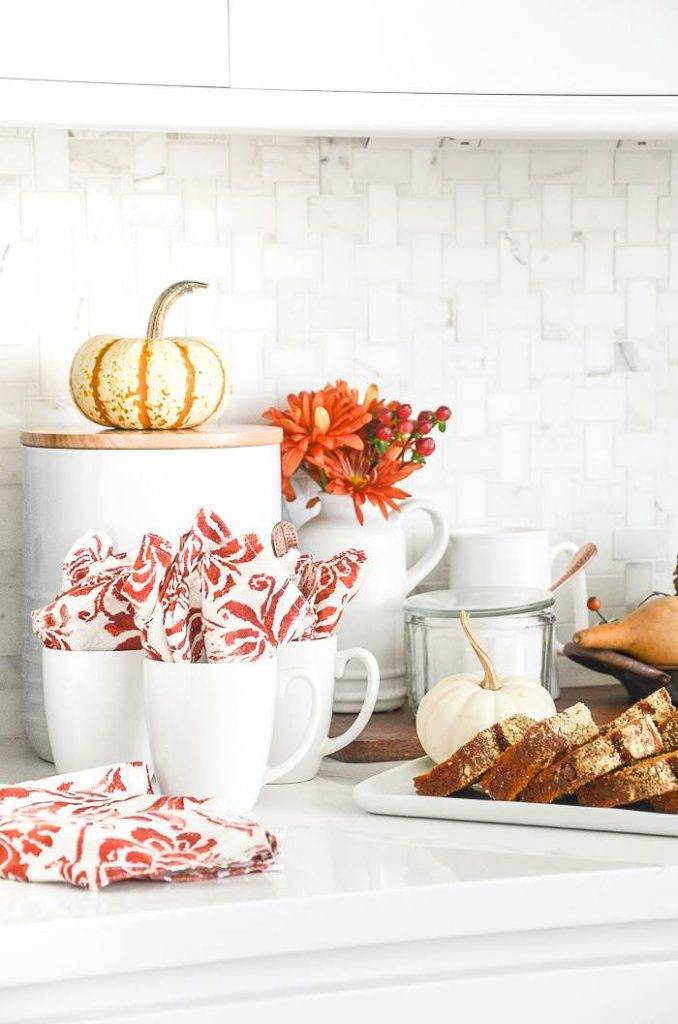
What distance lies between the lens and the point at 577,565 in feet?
5.10

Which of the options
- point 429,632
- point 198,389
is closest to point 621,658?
point 429,632

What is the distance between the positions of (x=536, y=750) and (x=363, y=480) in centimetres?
48

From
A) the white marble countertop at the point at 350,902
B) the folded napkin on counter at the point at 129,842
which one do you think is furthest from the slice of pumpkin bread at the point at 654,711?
the folded napkin on counter at the point at 129,842

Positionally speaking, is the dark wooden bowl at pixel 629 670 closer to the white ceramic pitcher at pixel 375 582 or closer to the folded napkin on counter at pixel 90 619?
the white ceramic pitcher at pixel 375 582

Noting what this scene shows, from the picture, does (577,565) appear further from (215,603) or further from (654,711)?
(215,603)

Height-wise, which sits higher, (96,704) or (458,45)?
(458,45)

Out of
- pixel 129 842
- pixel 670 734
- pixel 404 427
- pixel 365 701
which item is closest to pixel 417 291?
pixel 404 427

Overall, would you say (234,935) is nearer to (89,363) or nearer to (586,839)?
(586,839)

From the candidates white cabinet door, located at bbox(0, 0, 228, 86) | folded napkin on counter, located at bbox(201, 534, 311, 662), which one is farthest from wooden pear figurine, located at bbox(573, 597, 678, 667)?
white cabinet door, located at bbox(0, 0, 228, 86)

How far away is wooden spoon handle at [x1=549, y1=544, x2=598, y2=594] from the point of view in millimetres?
1550

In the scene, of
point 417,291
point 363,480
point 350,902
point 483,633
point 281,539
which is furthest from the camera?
point 417,291

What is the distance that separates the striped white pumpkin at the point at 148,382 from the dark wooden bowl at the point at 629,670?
19.7 inches

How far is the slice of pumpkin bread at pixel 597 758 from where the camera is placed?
1.06 metres

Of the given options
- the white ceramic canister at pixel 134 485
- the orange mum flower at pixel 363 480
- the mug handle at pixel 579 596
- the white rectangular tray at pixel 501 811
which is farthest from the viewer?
the mug handle at pixel 579 596
